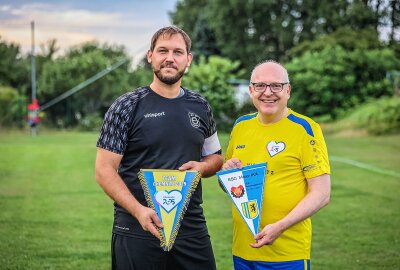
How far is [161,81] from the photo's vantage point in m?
4.48

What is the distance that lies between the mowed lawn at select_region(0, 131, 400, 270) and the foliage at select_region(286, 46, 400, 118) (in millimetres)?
19332

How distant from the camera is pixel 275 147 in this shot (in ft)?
14.9

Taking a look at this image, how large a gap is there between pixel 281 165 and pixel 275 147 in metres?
0.12

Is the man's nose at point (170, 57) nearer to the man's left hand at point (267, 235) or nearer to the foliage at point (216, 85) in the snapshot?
the man's left hand at point (267, 235)

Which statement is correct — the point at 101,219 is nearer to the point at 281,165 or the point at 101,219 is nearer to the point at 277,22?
the point at 281,165

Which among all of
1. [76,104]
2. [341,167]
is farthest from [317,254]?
[76,104]

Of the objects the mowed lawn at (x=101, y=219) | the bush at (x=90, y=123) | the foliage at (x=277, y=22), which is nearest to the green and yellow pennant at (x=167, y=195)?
the mowed lawn at (x=101, y=219)

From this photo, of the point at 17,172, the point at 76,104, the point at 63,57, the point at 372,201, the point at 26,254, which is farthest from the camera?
the point at 63,57

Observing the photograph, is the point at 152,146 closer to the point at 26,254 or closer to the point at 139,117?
the point at 139,117

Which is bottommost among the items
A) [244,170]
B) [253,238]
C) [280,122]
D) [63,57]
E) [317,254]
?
[317,254]

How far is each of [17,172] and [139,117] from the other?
15802mm

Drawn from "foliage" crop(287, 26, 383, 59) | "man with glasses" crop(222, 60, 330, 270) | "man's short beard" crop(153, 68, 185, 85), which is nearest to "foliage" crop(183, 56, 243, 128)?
"foliage" crop(287, 26, 383, 59)

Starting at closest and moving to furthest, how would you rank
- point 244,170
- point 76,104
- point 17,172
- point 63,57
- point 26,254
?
point 244,170 → point 26,254 → point 17,172 → point 76,104 → point 63,57

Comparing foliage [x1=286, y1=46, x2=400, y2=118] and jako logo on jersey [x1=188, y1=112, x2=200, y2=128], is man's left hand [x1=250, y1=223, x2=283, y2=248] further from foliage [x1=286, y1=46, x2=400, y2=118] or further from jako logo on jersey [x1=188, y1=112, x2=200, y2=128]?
foliage [x1=286, y1=46, x2=400, y2=118]
